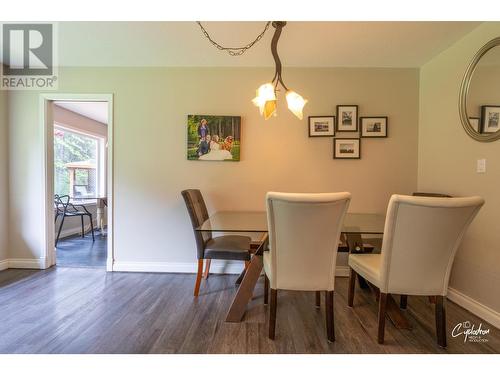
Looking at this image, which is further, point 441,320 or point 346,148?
point 346,148

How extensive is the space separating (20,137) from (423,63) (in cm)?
435

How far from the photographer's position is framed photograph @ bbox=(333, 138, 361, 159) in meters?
2.59

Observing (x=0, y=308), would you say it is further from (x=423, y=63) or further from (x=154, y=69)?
(x=423, y=63)

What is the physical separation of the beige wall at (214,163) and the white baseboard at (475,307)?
3.07ft

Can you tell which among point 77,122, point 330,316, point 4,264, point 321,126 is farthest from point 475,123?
point 77,122

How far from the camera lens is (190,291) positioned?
220 cm

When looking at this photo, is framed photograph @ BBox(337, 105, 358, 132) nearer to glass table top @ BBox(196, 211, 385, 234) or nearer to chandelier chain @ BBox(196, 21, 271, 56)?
glass table top @ BBox(196, 211, 385, 234)

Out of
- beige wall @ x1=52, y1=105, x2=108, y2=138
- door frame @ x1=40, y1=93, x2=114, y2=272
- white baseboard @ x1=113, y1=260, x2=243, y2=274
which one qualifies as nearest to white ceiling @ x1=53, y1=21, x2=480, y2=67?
door frame @ x1=40, y1=93, x2=114, y2=272

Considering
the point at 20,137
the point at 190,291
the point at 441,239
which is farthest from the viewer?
the point at 20,137

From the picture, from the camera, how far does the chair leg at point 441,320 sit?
1.44 m

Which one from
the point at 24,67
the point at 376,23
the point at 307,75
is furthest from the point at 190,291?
the point at 24,67

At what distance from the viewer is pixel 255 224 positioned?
73.7 inches

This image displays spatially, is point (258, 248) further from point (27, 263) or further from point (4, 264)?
point (4, 264)

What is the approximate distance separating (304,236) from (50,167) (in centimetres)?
289
